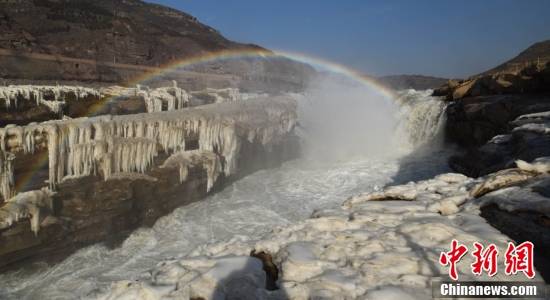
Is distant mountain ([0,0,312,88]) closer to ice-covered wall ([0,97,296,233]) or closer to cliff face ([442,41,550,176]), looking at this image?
ice-covered wall ([0,97,296,233])

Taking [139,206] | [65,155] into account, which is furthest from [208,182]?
[65,155]

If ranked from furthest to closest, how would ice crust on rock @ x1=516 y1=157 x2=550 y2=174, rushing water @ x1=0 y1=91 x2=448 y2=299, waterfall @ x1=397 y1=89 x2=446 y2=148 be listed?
waterfall @ x1=397 y1=89 x2=446 y2=148 → rushing water @ x1=0 y1=91 x2=448 y2=299 → ice crust on rock @ x1=516 y1=157 x2=550 y2=174

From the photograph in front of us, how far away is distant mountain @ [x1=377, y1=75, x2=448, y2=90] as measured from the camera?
50881 millimetres

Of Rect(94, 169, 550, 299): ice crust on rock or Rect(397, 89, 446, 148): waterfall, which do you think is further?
Rect(397, 89, 446, 148): waterfall

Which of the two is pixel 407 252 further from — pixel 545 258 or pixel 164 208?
pixel 164 208

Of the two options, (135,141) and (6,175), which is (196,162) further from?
(6,175)

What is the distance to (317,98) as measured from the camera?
96.1 feet

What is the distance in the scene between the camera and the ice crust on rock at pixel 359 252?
9.60ft

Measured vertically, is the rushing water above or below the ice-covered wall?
below

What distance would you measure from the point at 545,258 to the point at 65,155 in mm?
10624

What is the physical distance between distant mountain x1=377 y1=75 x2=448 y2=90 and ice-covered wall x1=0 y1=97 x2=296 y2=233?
A: 3927 cm

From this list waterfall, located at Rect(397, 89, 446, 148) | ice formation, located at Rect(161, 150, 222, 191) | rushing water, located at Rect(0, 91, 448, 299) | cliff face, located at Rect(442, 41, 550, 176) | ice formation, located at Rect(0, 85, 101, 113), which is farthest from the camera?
waterfall, located at Rect(397, 89, 446, 148)

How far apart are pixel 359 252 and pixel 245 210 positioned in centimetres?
988

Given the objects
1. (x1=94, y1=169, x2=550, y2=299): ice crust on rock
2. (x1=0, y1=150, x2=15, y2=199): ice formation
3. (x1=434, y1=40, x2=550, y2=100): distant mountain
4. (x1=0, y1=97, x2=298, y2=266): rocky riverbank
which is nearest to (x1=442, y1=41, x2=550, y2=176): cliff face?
(x1=434, y1=40, x2=550, y2=100): distant mountain
